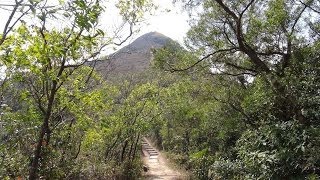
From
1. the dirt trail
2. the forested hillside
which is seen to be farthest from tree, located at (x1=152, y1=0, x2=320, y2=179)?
the dirt trail

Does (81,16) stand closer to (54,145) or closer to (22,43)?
(22,43)

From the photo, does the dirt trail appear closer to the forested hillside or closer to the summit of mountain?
the forested hillside

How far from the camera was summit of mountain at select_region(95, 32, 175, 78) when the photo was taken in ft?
32.1

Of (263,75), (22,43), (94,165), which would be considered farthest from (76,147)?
(263,75)

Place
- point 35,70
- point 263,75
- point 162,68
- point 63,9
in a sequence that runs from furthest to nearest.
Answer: point 162,68
point 263,75
point 35,70
point 63,9

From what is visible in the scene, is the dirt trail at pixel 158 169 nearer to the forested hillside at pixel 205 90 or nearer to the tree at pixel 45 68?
the forested hillside at pixel 205 90

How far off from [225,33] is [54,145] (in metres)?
5.84

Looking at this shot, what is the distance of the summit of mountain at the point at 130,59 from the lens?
9.79 meters

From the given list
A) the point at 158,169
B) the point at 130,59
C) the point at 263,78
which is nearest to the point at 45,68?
the point at 263,78

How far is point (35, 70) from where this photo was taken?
596 cm

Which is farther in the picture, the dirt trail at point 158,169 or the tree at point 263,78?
the dirt trail at point 158,169

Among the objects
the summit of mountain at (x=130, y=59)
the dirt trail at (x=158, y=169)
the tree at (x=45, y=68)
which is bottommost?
the dirt trail at (x=158, y=169)

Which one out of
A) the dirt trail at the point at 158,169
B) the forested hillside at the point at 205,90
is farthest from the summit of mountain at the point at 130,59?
the dirt trail at the point at 158,169

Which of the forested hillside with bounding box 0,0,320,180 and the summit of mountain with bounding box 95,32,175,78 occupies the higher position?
the summit of mountain with bounding box 95,32,175,78
